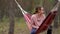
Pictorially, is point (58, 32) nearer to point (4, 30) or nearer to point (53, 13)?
point (4, 30)

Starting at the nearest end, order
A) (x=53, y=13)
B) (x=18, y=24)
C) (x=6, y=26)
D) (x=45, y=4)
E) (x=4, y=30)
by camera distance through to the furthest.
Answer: (x=53, y=13)
(x=45, y=4)
(x=4, y=30)
(x=6, y=26)
(x=18, y=24)

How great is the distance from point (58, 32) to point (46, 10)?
101 centimetres

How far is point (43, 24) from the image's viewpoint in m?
4.27

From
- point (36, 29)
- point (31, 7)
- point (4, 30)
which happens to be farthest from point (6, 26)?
point (36, 29)

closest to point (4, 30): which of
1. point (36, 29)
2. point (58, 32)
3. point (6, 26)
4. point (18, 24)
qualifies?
point (6, 26)

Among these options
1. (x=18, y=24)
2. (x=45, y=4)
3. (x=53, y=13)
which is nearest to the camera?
(x=53, y=13)

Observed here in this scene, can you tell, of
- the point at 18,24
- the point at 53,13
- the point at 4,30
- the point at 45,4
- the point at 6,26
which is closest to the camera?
the point at 53,13

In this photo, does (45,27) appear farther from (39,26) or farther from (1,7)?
(1,7)

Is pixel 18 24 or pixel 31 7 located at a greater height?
pixel 31 7

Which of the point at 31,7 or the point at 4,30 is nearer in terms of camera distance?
the point at 4,30

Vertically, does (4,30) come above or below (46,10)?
below

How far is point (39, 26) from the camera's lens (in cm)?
431

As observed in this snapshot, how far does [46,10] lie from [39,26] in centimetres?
351

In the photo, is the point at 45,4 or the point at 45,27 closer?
the point at 45,27
